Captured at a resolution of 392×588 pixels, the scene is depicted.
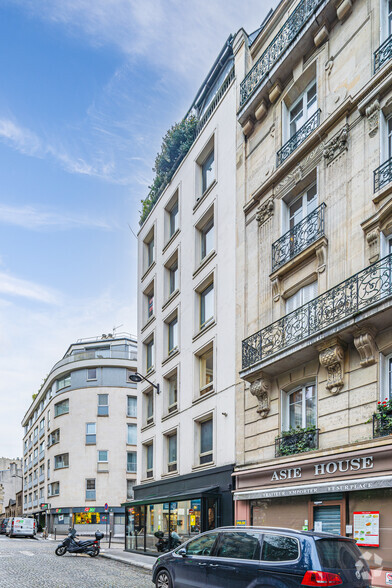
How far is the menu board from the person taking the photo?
43.2 ft

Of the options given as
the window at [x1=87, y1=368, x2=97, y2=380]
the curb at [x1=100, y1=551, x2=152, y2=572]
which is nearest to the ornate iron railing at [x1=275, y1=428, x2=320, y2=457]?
the curb at [x1=100, y1=551, x2=152, y2=572]

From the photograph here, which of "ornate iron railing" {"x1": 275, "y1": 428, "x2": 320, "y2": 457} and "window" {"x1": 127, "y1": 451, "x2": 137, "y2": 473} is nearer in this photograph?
"ornate iron railing" {"x1": 275, "y1": 428, "x2": 320, "y2": 457}

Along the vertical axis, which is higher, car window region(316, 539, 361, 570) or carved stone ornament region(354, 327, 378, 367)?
carved stone ornament region(354, 327, 378, 367)

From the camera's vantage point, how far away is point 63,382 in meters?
61.6

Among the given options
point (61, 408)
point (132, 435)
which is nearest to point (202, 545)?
point (132, 435)

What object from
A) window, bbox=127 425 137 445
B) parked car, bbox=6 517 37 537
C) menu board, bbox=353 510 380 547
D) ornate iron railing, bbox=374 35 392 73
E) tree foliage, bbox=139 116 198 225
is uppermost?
tree foliage, bbox=139 116 198 225

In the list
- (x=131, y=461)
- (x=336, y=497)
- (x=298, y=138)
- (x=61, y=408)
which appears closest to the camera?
(x=336, y=497)

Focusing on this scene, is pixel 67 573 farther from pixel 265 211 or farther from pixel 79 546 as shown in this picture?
pixel 265 211

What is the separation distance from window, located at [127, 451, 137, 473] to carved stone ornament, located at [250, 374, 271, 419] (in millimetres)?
39953

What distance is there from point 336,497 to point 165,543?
9.72 meters

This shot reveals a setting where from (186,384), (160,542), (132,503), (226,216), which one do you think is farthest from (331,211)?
(132,503)

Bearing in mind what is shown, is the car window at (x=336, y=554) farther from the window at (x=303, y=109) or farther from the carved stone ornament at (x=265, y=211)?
the window at (x=303, y=109)

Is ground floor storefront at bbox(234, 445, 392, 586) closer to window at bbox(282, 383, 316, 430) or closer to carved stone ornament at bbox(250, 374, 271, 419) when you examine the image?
window at bbox(282, 383, 316, 430)

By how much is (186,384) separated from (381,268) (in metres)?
12.9
